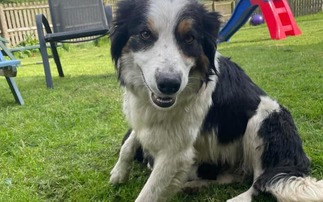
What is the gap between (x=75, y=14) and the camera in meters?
7.41

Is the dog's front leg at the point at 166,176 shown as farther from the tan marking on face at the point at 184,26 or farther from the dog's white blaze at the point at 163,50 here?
the tan marking on face at the point at 184,26

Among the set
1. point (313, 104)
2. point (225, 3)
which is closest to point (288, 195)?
point (313, 104)

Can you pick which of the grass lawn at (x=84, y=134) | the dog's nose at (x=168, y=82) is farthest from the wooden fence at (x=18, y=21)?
the dog's nose at (x=168, y=82)

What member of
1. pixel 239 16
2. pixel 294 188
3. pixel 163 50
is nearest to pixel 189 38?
pixel 163 50

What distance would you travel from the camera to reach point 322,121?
12.0 ft

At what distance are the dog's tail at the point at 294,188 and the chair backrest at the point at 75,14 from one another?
5768 mm

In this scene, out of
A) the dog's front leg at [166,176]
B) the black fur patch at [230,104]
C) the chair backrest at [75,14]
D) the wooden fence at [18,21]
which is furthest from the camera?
the wooden fence at [18,21]

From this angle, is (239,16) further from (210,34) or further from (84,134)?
(210,34)

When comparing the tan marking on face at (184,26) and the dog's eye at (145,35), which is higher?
the tan marking on face at (184,26)

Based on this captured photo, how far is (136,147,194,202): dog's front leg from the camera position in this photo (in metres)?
2.30

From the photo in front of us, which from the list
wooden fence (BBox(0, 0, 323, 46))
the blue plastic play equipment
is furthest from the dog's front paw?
wooden fence (BBox(0, 0, 323, 46))

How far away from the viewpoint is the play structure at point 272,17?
36.4 feet

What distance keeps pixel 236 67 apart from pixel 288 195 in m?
1.01

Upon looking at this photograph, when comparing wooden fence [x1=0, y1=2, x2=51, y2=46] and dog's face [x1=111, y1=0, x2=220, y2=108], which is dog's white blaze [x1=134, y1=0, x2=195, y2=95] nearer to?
dog's face [x1=111, y1=0, x2=220, y2=108]
